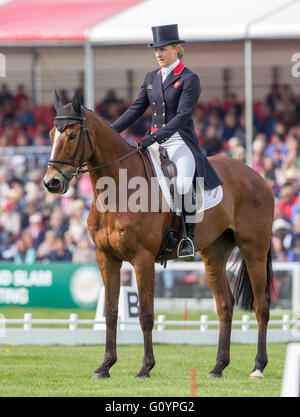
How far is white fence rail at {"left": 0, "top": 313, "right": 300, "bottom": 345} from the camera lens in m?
10.7

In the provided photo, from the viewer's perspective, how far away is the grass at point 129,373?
683cm

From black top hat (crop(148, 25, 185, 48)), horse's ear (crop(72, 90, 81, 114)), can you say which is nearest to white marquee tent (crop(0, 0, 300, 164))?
black top hat (crop(148, 25, 185, 48))

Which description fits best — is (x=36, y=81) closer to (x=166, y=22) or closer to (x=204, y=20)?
(x=166, y=22)

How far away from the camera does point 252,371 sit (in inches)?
330

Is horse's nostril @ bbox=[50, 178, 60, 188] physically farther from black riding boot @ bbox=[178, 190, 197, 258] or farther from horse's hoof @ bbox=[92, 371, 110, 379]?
horse's hoof @ bbox=[92, 371, 110, 379]

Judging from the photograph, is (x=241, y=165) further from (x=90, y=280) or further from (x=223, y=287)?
(x=90, y=280)

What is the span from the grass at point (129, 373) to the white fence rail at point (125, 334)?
0.86ft

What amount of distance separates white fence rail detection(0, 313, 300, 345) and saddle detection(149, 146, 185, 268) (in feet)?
9.47

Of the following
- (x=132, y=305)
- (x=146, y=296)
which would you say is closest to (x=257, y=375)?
(x=146, y=296)

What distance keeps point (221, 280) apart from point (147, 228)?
4.66 feet

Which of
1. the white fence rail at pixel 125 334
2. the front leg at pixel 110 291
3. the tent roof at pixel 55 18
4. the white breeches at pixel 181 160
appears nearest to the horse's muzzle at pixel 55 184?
the front leg at pixel 110 291

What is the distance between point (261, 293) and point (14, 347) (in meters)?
3.24
